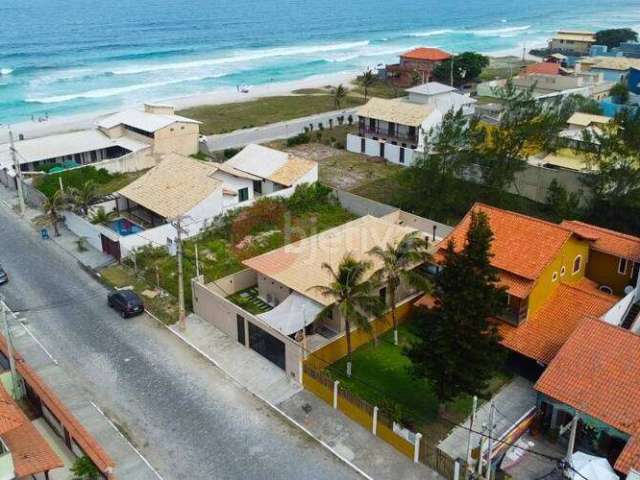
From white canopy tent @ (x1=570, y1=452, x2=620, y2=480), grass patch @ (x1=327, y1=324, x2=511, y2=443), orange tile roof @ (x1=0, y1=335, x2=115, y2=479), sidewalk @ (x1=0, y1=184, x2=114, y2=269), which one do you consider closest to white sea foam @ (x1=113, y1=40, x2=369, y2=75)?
sidewalk @ (x1=0, y1=184, x2=114, y2=269)

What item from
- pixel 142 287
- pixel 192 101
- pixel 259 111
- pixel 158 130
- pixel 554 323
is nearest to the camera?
pixel 554 323

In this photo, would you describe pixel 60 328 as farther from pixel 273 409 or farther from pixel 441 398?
pixel 441 398

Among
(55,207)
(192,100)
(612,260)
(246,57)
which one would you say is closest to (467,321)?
(612,260)

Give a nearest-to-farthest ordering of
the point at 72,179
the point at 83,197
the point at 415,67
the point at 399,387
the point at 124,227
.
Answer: the point at 399,387
the point at 124,227
the point at 83,197
the point at 72,179
the point at 415,67

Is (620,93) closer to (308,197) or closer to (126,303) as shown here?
(308,197)

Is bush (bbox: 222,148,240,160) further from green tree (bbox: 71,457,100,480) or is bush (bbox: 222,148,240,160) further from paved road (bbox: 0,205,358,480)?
green tree (bbox: 71,457,100,480)

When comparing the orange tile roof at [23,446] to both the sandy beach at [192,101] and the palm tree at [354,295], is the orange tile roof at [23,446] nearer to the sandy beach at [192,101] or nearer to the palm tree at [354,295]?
the palm tree at [354,295]

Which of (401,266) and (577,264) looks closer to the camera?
(401,266)

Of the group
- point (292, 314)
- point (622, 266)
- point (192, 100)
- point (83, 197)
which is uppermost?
point (622, 266)
